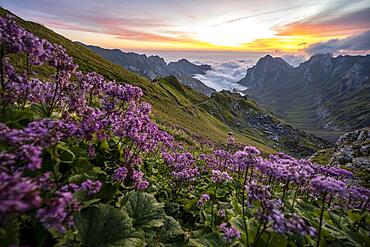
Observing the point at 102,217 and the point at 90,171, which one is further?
the point at 90,171

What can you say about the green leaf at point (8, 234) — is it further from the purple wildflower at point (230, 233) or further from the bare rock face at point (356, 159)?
the bare rock face at point (356, 159)

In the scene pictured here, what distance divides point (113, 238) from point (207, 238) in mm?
1955

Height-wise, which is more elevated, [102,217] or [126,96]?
[126,96]

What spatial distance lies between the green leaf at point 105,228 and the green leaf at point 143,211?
900 mm

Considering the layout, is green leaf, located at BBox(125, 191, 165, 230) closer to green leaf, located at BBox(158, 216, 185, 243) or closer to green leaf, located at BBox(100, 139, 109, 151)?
green leaf, located at BBox(158, 216, 185, 243)

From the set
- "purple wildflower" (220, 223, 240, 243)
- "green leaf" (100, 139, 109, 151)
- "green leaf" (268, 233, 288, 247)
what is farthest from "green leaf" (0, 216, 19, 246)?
"green leaf" (100, 139, 109, 151)

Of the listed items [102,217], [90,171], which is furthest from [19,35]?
[102,217]

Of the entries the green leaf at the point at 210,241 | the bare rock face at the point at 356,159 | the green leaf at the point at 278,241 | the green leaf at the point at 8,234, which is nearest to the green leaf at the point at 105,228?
the green leaf at the point at 210,241

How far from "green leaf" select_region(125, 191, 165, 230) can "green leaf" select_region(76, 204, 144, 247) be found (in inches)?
35.4

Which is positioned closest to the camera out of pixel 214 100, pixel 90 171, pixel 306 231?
pixel 306 231

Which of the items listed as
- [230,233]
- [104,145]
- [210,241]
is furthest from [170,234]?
[104,145]

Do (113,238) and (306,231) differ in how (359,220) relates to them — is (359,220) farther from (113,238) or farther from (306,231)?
(113,238)

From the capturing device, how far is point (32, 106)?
7.39 m

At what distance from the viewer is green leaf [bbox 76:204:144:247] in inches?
189
